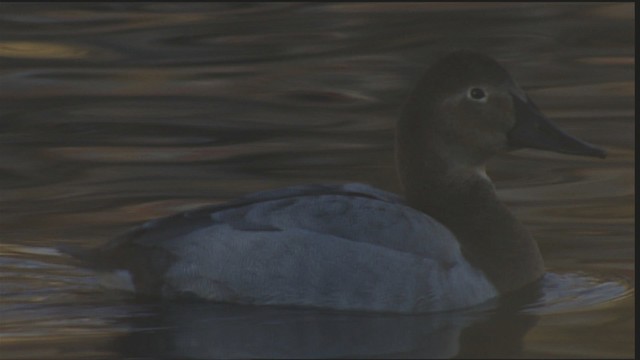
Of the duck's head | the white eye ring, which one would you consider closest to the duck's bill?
the duck's head

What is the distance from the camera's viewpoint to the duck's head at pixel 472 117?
8.35m

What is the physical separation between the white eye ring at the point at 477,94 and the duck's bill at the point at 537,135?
153 millimetres

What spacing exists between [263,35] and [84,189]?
5.10 meters

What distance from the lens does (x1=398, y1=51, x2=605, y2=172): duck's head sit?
835 centimetres

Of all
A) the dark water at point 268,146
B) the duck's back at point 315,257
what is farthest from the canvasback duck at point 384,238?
the dark water at point 268,146

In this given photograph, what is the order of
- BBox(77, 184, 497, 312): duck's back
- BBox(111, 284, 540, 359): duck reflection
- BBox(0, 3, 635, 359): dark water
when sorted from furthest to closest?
BBox(77, 184, 497, 312): duck's back → BBox(0, 3, 635, 359): dark water → BBox(111, 284, 540, 359): duck reflection

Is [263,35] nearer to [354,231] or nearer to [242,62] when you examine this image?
[242,62]

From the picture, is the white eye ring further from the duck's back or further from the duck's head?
the duck's back

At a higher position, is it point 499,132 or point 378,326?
point 499,132

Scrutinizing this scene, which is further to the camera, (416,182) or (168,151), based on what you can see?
(168,151)

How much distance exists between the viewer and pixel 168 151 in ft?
36.3

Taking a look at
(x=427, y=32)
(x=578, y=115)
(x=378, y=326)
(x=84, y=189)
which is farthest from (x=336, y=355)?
(x=427, y=32)

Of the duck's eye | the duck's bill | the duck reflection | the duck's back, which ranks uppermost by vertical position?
the duck's eye

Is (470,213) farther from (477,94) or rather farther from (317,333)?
(317,333)
